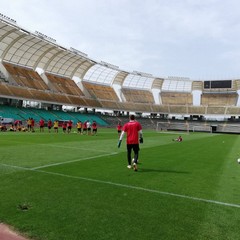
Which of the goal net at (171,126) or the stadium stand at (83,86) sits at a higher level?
the stadium stand at (83,86)

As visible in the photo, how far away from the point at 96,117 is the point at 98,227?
7097 cm

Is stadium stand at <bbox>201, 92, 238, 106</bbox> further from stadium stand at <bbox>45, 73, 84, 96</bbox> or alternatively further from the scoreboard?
stadium stand at <bbox>45, 73, 84, 96</bbox>

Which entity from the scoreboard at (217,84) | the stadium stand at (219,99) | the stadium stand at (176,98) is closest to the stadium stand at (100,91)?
the stadium stand at (176,98)

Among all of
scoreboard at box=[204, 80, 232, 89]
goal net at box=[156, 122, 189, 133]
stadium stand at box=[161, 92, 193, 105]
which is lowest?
goal net at box=[156, 122, 189, 133]

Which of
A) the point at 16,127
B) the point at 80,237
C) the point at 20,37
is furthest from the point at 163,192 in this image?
the point at 20,37

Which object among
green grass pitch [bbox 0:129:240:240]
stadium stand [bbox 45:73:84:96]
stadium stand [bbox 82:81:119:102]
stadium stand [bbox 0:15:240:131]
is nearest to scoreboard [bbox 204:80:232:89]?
stadium stand [bbox 0:15:240:131]

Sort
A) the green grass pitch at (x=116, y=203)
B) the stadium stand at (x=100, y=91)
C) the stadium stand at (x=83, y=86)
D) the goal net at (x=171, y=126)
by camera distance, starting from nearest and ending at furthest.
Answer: the green grass pitch at (x=116, y=203) < the stadium stand at (x=83, y=86) < the stadium stand at (x=100, y=91) < the goal net at (x=171, y=126)

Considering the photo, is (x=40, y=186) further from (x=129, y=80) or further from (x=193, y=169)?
(x=129, y=80)

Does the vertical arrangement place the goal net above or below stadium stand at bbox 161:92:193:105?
below

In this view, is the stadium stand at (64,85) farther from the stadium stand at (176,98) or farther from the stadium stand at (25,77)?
the stadium stand at (176,98)

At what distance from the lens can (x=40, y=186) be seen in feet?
22.2

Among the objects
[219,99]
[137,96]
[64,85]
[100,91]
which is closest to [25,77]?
[64,85]


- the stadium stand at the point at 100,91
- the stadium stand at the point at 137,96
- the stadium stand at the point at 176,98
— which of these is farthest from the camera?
the stadium stand at the point at 176,98

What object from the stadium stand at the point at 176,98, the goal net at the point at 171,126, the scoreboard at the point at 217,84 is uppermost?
the scoreboard at the point at 217,84
